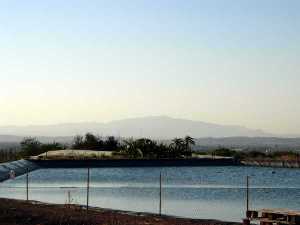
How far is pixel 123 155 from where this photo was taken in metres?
87.3

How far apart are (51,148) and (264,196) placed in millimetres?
61606

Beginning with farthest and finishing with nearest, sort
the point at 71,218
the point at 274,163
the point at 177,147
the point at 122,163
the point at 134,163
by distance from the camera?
the point at 177,147, the point at 274,163, the point at 134,163, the point at 122,163, the point at 71,218

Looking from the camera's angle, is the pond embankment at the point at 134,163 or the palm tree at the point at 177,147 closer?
the pond embankment at the point at 134,163

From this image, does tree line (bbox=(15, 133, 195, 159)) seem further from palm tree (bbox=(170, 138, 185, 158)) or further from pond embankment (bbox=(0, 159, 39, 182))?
pond embankment (bbox=(0, 159, 39, 182))

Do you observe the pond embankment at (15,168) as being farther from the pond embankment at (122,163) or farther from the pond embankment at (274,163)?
the pond embankment at (274,163)

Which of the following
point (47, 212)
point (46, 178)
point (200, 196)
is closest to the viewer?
point (47, 212)

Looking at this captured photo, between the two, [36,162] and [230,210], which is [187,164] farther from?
[230,210]

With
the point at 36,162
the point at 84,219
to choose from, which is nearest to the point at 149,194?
the point at 84,219

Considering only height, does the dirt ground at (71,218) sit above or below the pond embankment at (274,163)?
below

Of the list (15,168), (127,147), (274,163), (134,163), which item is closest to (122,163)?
(134,163)

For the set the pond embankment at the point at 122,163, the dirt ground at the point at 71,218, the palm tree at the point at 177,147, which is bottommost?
the dirt ground at the point at 71,218

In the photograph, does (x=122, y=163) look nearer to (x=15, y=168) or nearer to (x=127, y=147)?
(x=127, y=147)

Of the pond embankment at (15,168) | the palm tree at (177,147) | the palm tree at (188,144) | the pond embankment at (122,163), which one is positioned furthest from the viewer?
the palm tree at (188,144)

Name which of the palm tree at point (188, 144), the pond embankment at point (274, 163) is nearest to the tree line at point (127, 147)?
the palm tree at point (188, 144)
